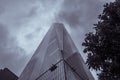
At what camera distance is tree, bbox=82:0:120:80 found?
563 inches

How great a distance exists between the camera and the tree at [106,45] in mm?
14305

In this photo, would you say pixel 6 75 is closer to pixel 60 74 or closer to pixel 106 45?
pixel 60 74

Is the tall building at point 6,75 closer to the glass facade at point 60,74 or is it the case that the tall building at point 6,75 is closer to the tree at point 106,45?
the glass facade at point 60,74

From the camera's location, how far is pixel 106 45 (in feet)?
48.9

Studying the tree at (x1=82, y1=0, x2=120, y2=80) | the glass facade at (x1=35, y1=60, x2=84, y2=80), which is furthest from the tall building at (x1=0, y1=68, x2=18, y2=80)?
the tree at (x1=82, y1=0, x2=120, y2=80)

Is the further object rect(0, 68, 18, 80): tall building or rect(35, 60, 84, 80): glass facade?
rect(0, 68, 18, 80): tall building

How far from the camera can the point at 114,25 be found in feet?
50.0

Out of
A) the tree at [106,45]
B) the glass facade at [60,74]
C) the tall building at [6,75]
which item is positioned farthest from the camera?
the tall building at [6,75]

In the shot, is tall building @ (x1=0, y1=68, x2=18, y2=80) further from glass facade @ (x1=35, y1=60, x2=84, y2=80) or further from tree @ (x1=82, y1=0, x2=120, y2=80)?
tree @ (x1=82, y1=0, x2=120, y2=80)

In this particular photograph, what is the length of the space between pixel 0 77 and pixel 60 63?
25995 mm

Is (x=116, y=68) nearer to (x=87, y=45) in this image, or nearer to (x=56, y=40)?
(x=87, y=45)

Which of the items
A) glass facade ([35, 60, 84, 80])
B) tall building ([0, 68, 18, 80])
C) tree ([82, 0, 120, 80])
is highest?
tree ([82, 0, 120, 80])

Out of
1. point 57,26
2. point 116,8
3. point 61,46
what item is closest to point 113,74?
point 116,8

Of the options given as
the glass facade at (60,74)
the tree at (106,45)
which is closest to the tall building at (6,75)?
the glass facade at (60,74)
